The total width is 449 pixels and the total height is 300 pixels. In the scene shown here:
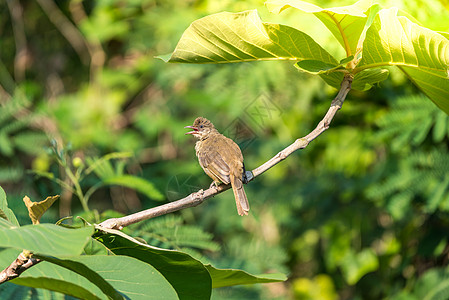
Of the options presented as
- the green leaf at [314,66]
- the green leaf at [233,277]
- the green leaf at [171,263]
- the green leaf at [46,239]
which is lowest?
the green leaf at [233,277]

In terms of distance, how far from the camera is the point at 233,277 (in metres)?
0.98

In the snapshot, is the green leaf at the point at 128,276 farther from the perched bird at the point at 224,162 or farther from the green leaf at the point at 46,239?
the perched bird at the point at 224,162

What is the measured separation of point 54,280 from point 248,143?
646 mm

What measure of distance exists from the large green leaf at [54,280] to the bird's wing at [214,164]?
1.76ft

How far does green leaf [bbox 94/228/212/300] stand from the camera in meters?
0.89

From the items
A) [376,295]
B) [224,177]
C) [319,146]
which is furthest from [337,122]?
[224,177]

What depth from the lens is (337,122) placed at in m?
2.89

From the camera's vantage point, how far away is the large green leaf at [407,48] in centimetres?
88

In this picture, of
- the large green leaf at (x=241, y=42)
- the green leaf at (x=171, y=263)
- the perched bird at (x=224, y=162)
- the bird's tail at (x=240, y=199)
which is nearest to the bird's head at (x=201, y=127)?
the perched bird at (x=224, y=162)

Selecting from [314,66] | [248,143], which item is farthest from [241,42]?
[248,143]

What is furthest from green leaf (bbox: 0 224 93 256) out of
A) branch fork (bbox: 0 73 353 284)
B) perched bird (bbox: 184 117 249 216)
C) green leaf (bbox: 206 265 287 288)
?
perched bird (bbox: 184 117 249 216)

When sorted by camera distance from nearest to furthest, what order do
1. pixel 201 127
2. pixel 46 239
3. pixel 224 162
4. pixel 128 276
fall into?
pixel 46 239 < pixel 128 276 < pixel 224 162 < pixel 201 127

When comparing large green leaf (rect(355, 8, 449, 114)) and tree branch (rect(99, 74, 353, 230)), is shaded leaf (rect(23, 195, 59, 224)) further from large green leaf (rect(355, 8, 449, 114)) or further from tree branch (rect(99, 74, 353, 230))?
large green leaf (rect(355, 8, 449, 114))

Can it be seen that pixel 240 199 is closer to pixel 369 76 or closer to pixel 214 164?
pixel 214 164
